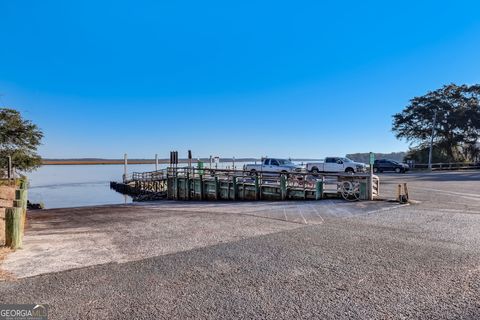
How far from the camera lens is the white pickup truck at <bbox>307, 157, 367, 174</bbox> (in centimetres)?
3131

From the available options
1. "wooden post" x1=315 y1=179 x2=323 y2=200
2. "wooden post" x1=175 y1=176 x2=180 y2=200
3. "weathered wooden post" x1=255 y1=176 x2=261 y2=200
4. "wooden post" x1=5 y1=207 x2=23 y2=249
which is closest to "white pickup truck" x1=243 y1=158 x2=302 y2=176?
"wooden post" x1=175 y1=176 x2=180 y2=200

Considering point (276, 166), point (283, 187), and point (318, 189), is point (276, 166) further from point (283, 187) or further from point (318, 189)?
point (318, 189)

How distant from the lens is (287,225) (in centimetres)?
987

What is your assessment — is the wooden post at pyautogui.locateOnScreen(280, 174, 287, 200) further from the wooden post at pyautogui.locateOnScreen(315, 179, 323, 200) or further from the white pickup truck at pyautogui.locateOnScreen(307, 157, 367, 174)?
the white pickup truck at pyautogui.locateOnScreen(307, 157, 367, 174)

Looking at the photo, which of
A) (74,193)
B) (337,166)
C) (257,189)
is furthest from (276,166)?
(74,193)

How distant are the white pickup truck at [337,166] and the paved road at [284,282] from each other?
2354 cm

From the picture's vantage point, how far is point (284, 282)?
5070mm

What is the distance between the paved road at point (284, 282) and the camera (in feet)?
13.5

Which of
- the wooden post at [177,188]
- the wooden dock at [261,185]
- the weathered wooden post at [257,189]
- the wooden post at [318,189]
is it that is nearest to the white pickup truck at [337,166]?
the wooden dock at [261,185]

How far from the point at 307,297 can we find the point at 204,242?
3676 mm

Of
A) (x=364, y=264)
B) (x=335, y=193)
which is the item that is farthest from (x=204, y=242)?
(x=335, y=193)

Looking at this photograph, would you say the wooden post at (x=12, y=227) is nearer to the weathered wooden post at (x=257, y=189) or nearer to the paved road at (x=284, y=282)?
the paved road at (x=284, y=282)

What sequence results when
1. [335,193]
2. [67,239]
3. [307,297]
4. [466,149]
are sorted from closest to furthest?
→ [307,297] → [67,239] → [335,193] → [466,149]

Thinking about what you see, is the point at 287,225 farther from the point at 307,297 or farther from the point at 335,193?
the point at 335,193
